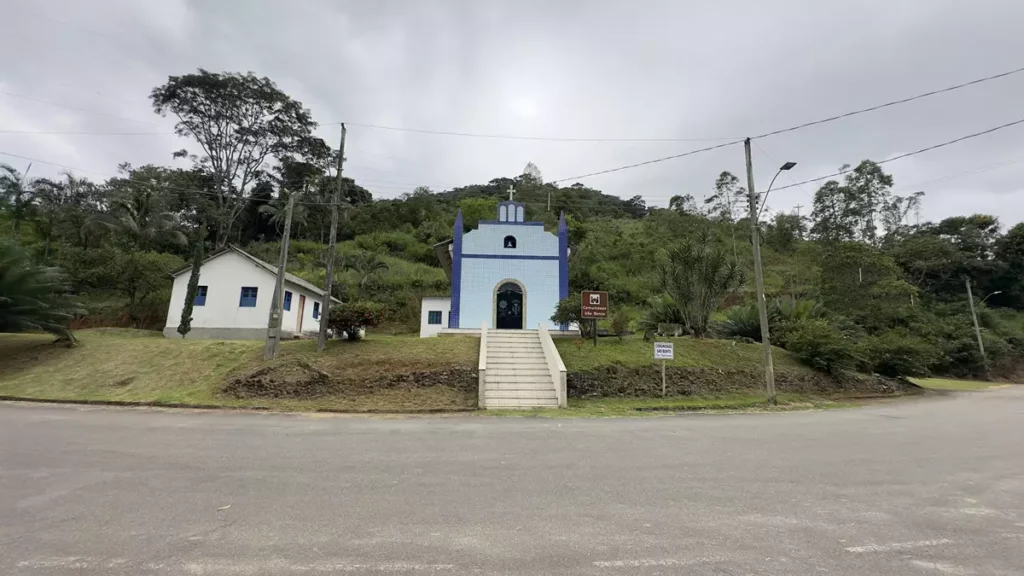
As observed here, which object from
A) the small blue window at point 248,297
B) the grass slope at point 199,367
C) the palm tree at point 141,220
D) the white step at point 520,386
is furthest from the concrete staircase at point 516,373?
the palm tree at point 141,220

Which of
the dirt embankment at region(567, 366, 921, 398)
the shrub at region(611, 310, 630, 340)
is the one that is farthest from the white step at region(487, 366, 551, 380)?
the shrub at region(611, 310, 630, 340)

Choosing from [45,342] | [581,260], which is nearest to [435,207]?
[581,260]

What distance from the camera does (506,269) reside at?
22703mm

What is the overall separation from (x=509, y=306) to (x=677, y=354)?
27.8 feet

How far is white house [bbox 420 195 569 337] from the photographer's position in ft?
73.3

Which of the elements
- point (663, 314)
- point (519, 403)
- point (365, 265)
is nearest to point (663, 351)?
point (519, 403)

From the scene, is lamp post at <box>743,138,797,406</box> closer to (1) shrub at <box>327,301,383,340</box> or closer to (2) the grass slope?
(2) the grass slope

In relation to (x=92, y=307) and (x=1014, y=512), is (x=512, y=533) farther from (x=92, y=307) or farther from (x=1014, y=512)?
(x=92, y=307)

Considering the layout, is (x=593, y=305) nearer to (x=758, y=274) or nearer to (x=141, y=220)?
(x=758, y=274)

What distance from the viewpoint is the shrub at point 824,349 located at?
60.4 feet

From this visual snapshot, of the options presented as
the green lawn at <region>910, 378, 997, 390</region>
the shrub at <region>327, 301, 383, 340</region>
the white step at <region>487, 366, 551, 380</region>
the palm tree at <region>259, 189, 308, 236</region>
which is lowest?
the green lawn at <region>910, 378, 997, 390</region>

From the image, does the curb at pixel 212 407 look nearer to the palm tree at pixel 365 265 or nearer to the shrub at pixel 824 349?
the shrub at pixel 824 349

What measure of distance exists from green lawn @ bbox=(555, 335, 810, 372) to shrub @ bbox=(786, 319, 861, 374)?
487 millimetres

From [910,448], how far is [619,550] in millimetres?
7132
